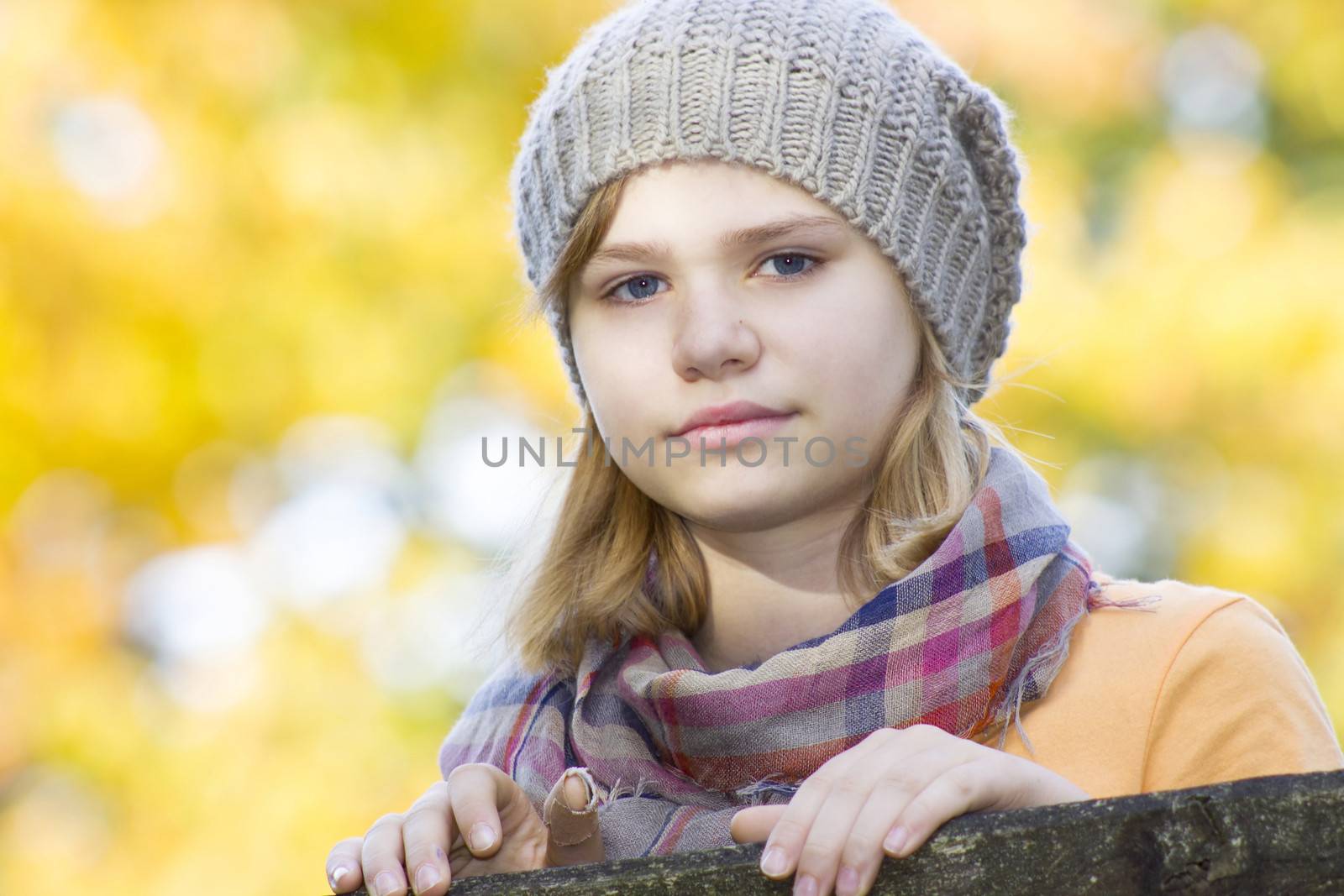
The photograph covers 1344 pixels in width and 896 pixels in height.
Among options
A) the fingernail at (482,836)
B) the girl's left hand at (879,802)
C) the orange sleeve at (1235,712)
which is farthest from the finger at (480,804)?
the orange sleeve at (1235,712)

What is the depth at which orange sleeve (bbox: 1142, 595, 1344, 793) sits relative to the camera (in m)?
1.35

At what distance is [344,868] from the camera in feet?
3.83

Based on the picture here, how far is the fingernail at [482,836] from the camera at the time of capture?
Result: 1230mm

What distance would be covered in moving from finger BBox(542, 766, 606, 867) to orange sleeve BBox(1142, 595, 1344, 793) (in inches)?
20.4

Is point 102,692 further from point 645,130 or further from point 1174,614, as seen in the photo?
point 1174,614

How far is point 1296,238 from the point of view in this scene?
162 inches

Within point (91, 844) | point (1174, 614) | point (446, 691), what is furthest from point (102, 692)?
point (1174, 614)

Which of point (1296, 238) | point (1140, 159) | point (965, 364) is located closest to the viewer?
point (965, 364)

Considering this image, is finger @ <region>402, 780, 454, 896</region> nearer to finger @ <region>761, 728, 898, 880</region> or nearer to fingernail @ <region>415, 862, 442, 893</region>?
fingernail @ <region>415, 862, 442, 893</region>

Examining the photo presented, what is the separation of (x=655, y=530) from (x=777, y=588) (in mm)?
214

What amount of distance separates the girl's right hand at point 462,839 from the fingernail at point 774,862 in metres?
0.25

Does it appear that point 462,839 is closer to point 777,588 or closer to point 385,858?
point 385,858

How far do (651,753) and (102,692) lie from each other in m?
3.03

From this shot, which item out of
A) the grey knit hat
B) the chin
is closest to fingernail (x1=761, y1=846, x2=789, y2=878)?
the chin
